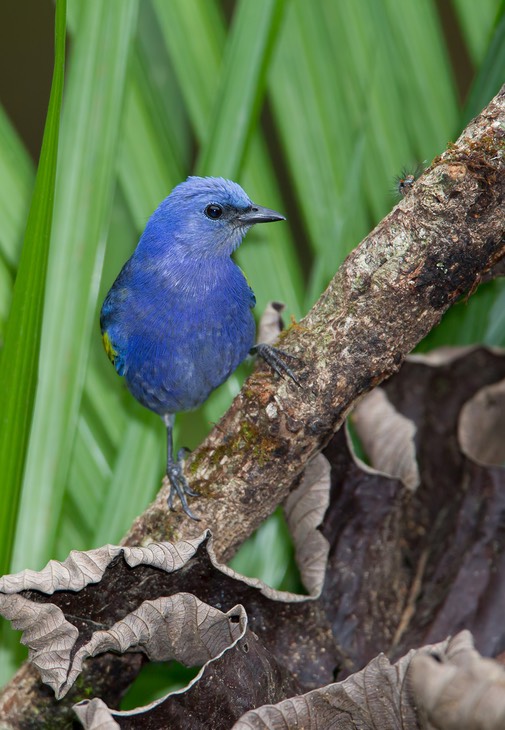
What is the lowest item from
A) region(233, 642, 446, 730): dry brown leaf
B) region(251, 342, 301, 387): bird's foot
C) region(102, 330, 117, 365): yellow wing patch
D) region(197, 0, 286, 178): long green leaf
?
region(233, 642, 446, 730): dry brown leaf

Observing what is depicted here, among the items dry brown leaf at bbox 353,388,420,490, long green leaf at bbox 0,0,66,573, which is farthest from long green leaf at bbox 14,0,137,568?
dry brown leaf at bbox 353,388,420,490

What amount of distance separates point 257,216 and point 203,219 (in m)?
0.18

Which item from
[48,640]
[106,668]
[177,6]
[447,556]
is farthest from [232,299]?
[48,640]

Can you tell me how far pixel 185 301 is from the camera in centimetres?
220

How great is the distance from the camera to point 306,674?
1506mm

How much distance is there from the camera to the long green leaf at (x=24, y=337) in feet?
4.76

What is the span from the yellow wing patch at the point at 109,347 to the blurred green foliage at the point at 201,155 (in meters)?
0.07

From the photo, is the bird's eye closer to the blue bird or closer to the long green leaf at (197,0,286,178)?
the blue bird

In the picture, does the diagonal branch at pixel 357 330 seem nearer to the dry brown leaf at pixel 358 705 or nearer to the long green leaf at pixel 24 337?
the long green leaf at pixel 24 337

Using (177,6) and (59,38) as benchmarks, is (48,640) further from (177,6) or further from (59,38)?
(177,6)

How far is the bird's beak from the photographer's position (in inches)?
81.7

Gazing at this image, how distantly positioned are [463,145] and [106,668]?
3.61 ft

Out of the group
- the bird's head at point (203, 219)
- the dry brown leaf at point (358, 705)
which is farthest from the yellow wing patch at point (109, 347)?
the dry brown leaf at point (358, 705)

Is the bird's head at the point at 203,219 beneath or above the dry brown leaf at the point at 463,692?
above
